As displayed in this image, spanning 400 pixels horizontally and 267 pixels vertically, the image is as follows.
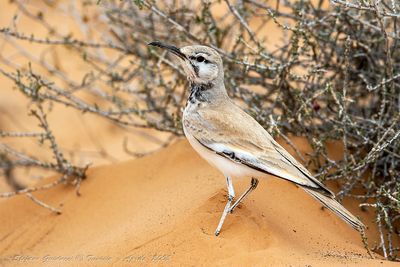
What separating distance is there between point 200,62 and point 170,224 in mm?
1182

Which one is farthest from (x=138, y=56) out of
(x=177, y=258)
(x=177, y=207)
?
(x=177, y=258)

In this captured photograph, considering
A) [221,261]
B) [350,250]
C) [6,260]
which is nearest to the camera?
[221,261]

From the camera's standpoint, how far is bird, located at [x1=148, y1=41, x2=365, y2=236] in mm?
4352

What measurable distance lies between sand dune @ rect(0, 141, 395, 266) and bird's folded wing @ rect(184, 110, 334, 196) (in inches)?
14.8

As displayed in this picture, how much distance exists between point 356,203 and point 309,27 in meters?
1.44

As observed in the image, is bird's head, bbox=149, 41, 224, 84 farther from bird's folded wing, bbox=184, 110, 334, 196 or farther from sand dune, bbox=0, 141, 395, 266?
sand dune, bbox=0, 141, 395, 266

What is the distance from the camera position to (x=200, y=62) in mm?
4965

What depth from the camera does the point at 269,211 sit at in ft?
15.9

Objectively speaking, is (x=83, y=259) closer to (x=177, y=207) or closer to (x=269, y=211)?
(x=177, y=207)

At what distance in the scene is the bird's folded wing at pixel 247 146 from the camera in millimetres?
4359

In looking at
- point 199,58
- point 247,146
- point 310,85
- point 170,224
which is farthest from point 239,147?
point 310,85

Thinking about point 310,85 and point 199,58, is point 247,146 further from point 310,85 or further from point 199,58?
point 310,85

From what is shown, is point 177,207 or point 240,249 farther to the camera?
point 177,207

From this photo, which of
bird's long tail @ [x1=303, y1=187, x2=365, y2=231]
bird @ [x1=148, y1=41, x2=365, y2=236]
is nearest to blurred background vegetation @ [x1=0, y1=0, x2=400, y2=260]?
bird's long tail @ [x1=303, y1=187, x2=365, y2=231]
